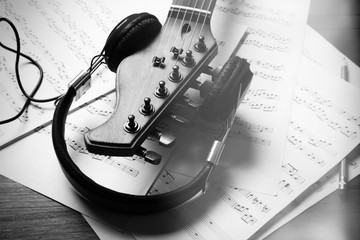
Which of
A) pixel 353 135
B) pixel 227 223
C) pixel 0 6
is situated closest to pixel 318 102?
pixel 353 135

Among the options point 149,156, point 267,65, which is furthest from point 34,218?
point 267,65

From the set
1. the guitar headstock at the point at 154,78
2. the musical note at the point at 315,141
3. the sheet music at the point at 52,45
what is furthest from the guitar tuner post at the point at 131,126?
the musical note at the point at 315,141

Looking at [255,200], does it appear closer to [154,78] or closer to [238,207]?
[238,207]

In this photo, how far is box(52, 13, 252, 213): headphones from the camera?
21.7 inches

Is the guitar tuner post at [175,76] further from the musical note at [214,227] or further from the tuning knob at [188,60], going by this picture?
the musical note at [214,227]

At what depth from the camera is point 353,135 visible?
2.40 ft

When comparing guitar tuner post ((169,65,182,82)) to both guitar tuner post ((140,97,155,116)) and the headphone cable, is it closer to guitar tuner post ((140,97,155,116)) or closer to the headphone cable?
guitar tuner post ((140,97,155,116))

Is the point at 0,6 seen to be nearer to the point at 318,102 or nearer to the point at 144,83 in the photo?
the point at 144,83

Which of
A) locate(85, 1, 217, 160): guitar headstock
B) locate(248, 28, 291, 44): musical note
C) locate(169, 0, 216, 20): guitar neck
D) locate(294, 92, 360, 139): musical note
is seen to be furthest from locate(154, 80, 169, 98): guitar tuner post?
locate(248, 28, 291, 44): musical note

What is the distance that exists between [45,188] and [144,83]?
23cm

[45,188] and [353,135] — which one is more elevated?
[353,135]

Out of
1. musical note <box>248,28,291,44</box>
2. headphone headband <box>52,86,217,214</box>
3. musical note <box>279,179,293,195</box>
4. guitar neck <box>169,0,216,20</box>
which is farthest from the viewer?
musical note <box>248,28,291,44</box>

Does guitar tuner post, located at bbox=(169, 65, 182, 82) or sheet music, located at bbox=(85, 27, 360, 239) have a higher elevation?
guitar tuner post, located at bbox=(169, 65, 182, 82)

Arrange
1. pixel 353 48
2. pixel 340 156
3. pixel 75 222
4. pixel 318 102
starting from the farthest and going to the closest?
pixel 353 48 < pixel 318 102 < pixel 340 156 < pixel 75 222
